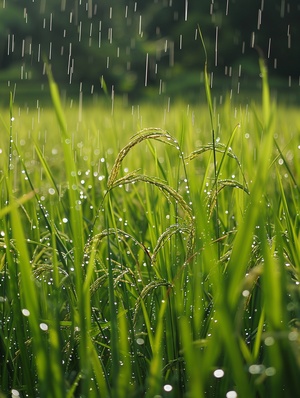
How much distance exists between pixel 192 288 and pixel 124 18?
2078cm

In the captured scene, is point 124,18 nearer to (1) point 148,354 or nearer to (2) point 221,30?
(2) point 221,30

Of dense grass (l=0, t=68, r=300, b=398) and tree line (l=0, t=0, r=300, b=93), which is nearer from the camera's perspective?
dense grass (l=0, t=68, r=300, b=398)

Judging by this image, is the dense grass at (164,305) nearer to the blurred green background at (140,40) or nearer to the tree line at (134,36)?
the blurred green background at (140,40)

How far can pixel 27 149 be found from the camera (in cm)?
348

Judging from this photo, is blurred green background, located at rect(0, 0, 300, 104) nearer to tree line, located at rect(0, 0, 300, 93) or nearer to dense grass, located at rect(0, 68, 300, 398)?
tree line, located at rect(0, 0, 300, 93)

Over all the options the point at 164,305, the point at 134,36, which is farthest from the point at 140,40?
the point at 164,305

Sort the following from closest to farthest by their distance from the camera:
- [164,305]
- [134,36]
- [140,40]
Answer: [164,305] < [134,36] < [140,40]

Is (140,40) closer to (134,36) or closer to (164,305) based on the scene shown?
(134,36)

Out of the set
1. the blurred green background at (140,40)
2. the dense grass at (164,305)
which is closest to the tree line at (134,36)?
the blurred green background at (140,40)

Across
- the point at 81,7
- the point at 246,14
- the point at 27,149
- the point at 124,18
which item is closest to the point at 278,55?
the point at 246,14

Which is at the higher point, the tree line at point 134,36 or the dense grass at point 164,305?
the tree line at point 134,36

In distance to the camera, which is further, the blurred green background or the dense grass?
the blurred green background

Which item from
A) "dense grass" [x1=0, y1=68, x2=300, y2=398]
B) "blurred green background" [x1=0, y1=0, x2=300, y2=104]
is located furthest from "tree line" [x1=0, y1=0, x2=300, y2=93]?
"dense grass" [x1=0, y1=68, x2=300, y2=398]

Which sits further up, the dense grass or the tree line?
the tree line
